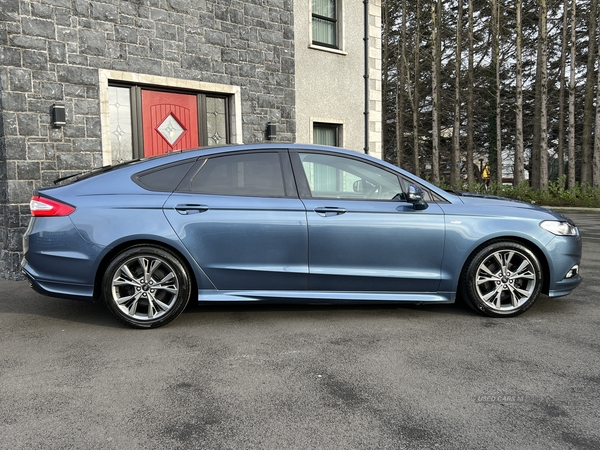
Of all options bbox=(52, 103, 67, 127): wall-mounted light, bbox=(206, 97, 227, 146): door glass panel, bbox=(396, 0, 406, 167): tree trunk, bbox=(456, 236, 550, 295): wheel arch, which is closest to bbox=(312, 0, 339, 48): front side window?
bbox=(206, 97, 227, 146): door glass panel

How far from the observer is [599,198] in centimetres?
1930

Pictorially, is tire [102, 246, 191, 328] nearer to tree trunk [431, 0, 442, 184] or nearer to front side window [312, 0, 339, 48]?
front side window [312, 0, 339, 48]

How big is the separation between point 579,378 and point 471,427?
111 centimetres

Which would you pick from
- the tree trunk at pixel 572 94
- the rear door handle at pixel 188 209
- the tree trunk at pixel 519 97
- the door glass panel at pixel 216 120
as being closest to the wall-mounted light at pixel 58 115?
the door glass panel at pixel 216 120

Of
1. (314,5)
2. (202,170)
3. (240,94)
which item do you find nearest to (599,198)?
(314,5)

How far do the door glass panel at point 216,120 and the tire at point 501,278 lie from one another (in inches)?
247

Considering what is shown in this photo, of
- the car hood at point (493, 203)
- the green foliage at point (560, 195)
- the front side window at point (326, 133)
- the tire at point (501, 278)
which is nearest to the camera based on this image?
the tire at point (501, 278)

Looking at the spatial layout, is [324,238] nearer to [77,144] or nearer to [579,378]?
[579,378]

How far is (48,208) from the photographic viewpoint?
4531 millimetres

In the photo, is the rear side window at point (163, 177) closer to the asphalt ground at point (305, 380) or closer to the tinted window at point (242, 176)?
the tinted window at point (242, 176)

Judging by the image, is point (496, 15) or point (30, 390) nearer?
point (30, 390)

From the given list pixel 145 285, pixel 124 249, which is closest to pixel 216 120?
pixel 124 249

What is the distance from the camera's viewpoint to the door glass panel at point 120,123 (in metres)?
8.62

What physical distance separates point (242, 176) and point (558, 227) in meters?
2.90
